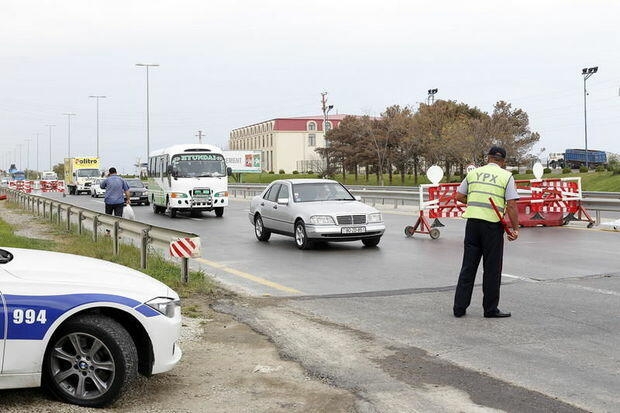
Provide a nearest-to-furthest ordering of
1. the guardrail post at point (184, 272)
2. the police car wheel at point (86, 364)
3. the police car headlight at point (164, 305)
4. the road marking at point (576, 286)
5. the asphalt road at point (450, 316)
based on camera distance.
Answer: the police car wheel at point (86, 364)
the police car headlight at point (164, 305)
the asphalt road at point (450, 316)
the road marking at point (576, 286)
the guardrail post at point (184, 272)

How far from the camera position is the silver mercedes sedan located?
49.2 ft

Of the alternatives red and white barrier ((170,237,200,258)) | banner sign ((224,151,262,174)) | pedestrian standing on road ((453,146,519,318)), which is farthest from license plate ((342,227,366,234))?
banner sign ((224,151,262,174))

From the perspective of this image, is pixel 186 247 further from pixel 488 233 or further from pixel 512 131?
pixel 512 131

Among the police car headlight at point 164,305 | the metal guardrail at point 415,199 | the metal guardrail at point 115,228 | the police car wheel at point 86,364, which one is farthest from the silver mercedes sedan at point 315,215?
the police car wheel at point 86,364

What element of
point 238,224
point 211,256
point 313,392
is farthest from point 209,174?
point 313,392

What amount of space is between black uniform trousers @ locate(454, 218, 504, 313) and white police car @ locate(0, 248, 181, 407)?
3813 mm

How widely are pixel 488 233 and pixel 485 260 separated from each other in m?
0.29

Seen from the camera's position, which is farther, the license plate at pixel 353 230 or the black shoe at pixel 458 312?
the license plate at pixel 353 230

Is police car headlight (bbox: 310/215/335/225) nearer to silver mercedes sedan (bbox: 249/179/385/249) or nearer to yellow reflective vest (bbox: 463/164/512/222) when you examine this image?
silver mercedes sedan (bbox: 249/179/385/249)

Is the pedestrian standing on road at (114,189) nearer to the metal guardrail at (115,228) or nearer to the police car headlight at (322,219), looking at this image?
the metal guardrail at (115,228)

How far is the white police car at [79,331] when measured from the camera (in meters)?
4.77

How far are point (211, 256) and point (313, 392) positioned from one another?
9.41 m

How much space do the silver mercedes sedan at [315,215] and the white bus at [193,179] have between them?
1078cm

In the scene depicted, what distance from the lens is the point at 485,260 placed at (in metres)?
8.04
